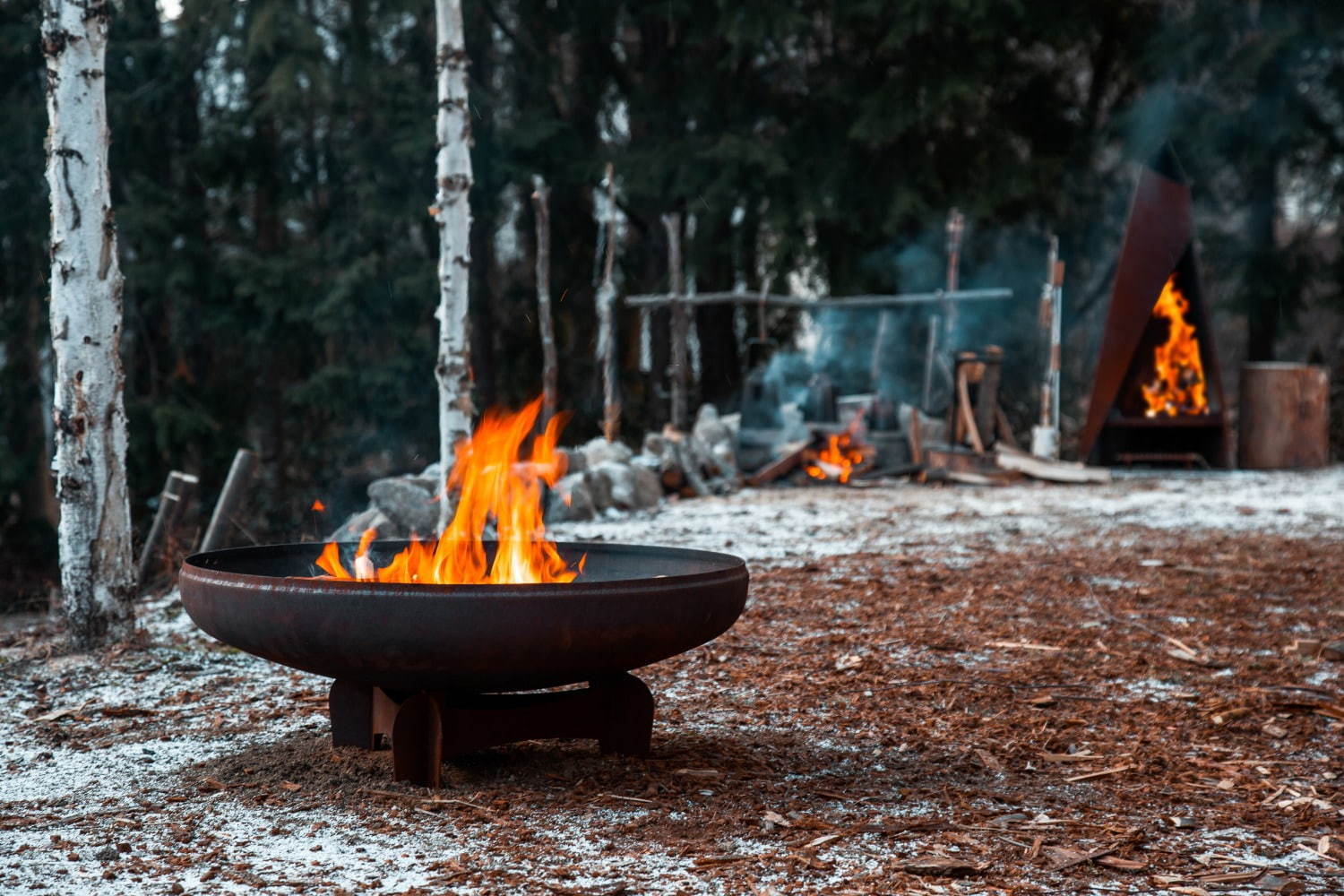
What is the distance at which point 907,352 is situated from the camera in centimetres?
1586

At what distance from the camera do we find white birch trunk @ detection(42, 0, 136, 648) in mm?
4344

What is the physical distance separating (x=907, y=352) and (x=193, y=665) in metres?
12.6

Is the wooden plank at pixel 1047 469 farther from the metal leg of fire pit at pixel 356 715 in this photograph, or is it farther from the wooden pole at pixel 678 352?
the metal leg of fire pit at pixel 356 715

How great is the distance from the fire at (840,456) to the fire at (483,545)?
23.7ft

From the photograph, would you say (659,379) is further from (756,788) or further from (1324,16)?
(756,788)

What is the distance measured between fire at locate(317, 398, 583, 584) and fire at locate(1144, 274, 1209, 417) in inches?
360

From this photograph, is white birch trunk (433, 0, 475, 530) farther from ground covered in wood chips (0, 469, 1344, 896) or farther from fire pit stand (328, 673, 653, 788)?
fire pit stand (328, 673, 653, 788)

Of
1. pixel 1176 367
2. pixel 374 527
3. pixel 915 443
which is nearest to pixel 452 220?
pixel 374 527

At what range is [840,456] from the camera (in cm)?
1086

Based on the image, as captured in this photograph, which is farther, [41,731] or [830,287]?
[830,287]

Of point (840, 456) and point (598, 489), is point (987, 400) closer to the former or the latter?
point (840, 456)

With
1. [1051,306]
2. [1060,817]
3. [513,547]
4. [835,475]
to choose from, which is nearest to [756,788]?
[1060,817]

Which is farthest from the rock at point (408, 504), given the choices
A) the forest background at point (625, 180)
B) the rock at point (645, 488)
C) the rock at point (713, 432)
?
the forest background at point (625, 180)

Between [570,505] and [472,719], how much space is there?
5.46 metres
